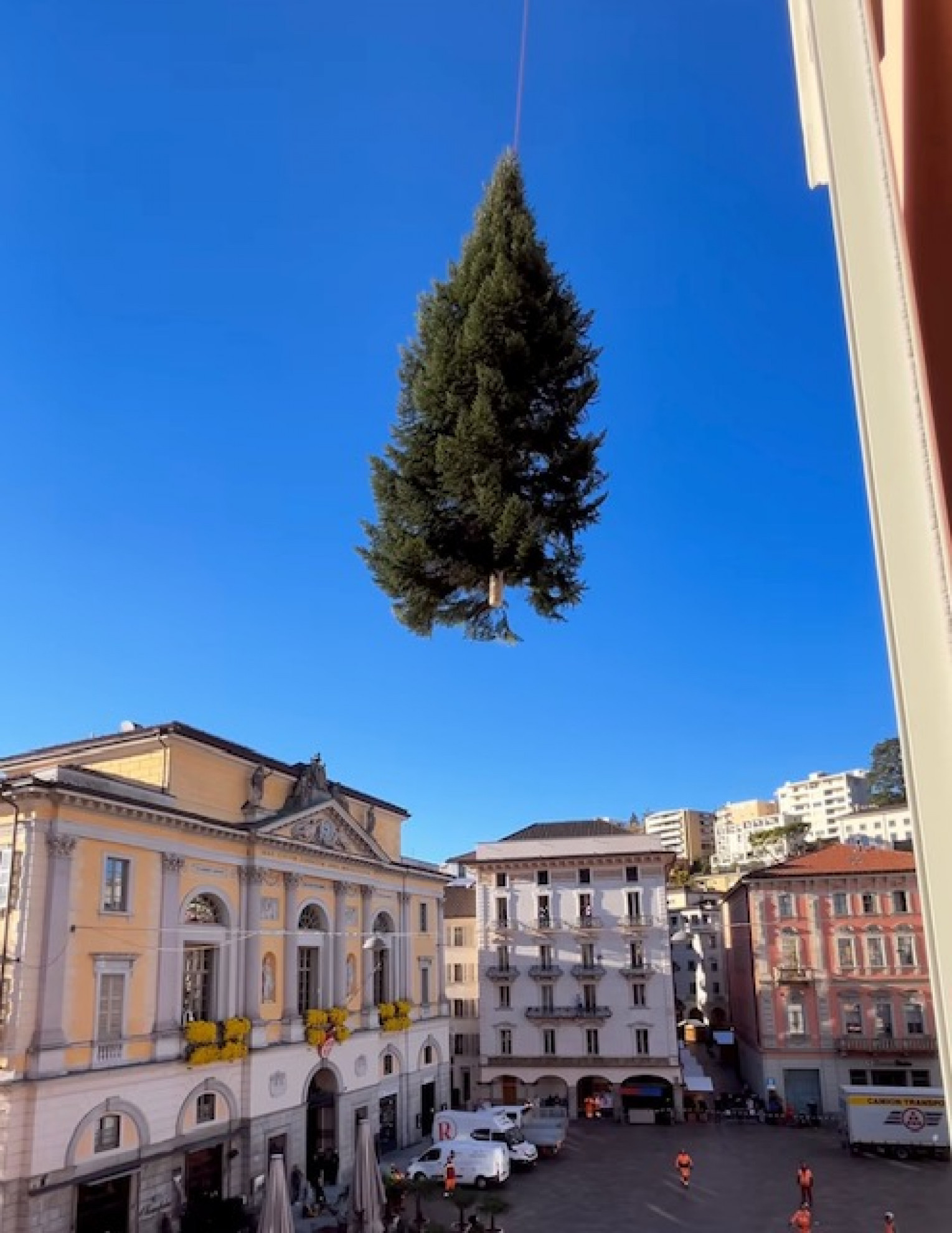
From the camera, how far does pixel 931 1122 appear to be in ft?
122

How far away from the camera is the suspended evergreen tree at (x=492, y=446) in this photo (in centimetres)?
699

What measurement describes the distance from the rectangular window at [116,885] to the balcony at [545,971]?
28.1 metres

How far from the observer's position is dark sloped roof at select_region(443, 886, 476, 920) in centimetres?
5775

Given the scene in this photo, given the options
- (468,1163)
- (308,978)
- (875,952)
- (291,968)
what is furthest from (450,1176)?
(875,952)

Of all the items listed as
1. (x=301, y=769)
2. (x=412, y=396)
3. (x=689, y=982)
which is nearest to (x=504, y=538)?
(x=412, y=396)

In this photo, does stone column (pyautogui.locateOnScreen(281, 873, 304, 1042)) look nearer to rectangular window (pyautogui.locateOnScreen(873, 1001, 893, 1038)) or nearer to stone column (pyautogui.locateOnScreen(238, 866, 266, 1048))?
stone column (pyautogui.locateOnScreen(238, 866, 266, 1048))

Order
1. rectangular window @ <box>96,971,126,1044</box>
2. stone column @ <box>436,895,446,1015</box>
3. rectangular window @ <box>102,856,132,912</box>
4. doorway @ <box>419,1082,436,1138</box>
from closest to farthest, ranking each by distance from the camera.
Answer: rectangular window @ <box>96,971,126,1044</box> → rectangular window @ <box>102,856,132,912</box> → doorway @ <box>419,1082,436,1138</box> → stone column @ <box>436,895,446,1015</box>

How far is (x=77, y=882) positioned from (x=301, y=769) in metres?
12.7

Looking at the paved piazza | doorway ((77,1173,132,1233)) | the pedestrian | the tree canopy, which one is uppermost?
the tree canopy

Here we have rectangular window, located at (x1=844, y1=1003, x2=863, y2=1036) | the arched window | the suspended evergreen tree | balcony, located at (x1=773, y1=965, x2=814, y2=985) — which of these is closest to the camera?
the suspended evergreen tree

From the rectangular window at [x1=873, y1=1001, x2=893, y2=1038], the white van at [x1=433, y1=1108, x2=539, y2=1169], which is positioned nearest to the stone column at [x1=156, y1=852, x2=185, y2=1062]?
the white van at [x1=433, y1=1108, x2=539, y2=1169]

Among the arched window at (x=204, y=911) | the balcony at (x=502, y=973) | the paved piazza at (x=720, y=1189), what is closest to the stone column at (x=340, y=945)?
the arched window at (x=204, y=911)

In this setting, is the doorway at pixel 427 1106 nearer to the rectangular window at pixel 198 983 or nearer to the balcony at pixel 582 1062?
the balcony at pixel 582 1062

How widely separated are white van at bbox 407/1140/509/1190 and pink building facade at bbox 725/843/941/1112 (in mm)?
18674
